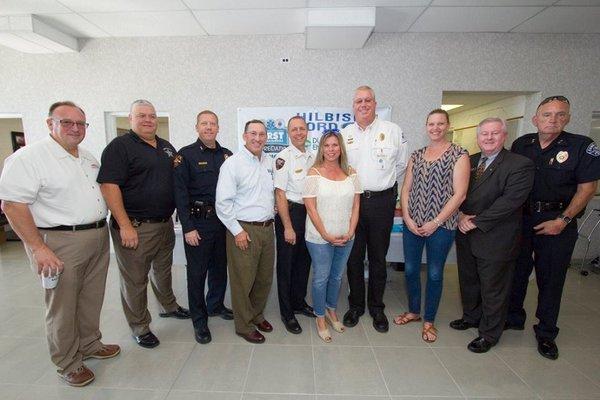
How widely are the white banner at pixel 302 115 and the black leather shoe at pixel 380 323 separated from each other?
225cm

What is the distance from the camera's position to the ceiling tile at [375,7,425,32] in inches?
129

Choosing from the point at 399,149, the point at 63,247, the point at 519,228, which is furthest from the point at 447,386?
the point at 63,247

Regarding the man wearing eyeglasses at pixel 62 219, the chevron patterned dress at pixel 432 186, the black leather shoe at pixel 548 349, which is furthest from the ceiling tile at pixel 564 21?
the man wearing eyeglasses at pixel 62 219

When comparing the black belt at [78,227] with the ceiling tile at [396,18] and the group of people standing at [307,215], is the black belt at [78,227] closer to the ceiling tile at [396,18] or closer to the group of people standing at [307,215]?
the group of people standing at [307,215]

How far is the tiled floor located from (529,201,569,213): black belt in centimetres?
108

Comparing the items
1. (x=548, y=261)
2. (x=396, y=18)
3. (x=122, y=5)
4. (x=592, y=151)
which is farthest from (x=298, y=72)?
(x=548, y=261)

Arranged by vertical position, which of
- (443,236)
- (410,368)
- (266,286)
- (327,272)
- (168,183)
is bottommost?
(410,368)

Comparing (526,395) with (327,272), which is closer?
(526,395)

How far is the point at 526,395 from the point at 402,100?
3316 millimetres

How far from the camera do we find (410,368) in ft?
6.91

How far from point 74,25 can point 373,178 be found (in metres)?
3.97

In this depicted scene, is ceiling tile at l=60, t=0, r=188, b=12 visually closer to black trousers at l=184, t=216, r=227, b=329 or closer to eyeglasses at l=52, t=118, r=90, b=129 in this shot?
eyeglasses at l=52, t=118, r=90, b=129

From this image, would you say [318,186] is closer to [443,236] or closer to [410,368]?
[443,236]

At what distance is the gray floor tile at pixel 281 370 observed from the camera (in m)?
1.92
